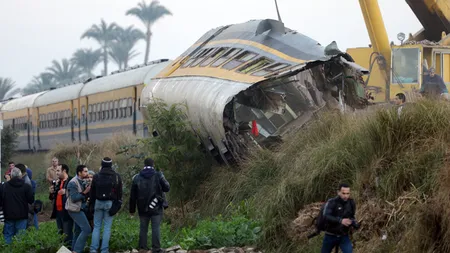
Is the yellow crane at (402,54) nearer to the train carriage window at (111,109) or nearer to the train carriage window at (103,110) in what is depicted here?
the train carriage window at (111,109)

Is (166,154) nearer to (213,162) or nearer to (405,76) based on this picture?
(213,162)

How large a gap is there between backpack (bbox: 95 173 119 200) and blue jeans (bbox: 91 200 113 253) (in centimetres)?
11

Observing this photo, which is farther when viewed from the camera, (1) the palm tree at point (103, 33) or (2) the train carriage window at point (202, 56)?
(1) the palm tree at point (103, 33)

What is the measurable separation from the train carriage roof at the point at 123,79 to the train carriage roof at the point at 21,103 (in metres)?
9.83

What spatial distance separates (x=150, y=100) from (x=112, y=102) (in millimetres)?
10004

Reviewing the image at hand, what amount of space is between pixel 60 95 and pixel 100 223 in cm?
2644

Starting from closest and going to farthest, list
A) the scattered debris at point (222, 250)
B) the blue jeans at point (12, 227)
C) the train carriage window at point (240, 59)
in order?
the scattered debris at point (222, 250), the blue jeans at point (12, 227), the train carriage window at point (240, 59)

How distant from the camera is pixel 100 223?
13.6m

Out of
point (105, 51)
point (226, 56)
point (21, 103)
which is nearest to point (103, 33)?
point (105, 51)

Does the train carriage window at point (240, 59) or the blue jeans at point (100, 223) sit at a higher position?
the train carriage window at point (240, 59)

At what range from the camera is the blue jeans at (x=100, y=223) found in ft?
44.2

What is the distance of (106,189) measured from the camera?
13.4 meters

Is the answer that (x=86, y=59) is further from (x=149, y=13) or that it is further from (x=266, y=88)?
(x=266, y=88)

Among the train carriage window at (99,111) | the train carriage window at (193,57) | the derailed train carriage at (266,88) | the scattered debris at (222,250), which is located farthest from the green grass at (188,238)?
the train carriage window at (99,111)
